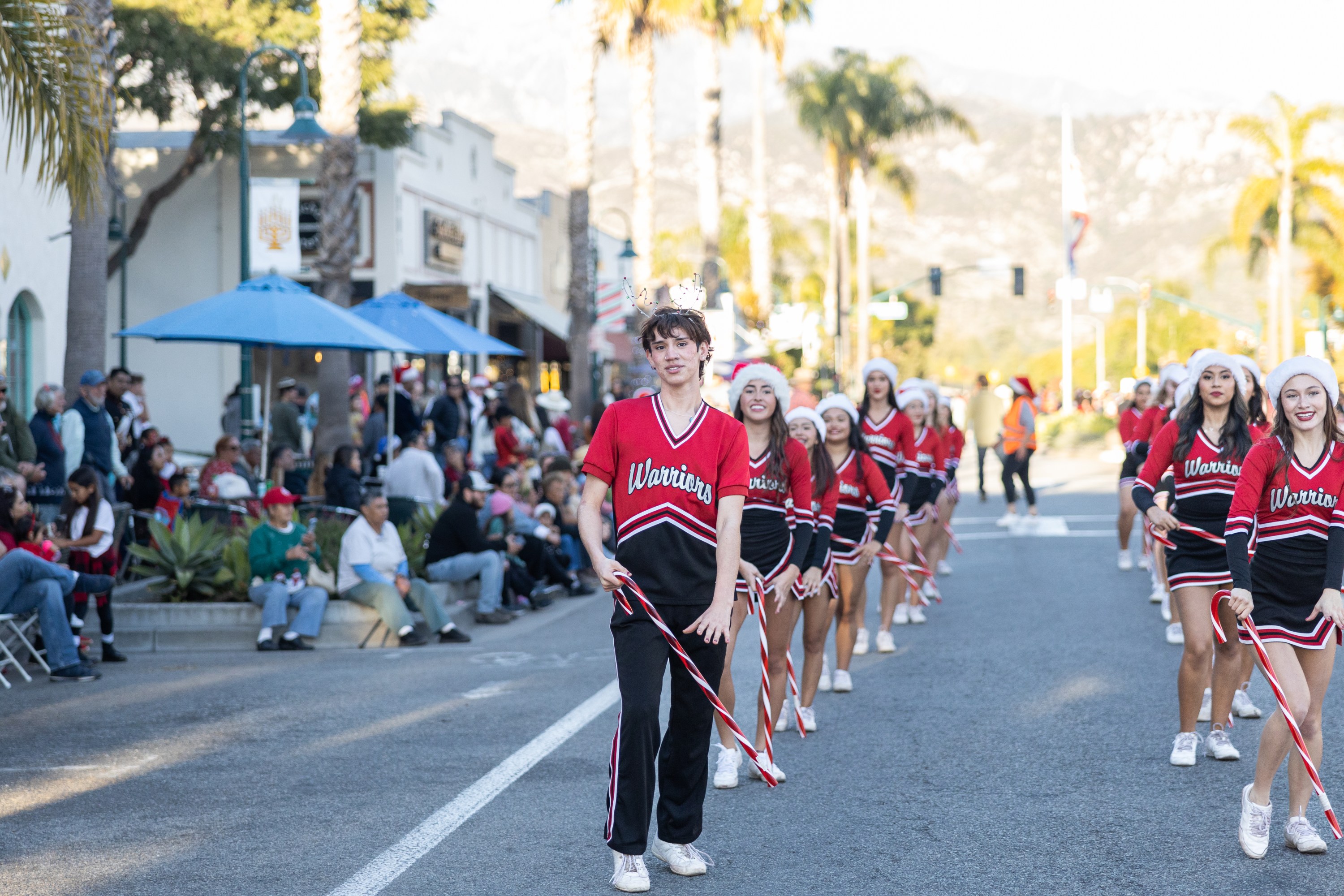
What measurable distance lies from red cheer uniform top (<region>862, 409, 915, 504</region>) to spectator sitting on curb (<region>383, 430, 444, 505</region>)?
20.0ft

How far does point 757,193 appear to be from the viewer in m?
44.2

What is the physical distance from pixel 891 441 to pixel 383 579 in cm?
407

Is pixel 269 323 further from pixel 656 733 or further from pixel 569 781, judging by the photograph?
pixel 656 733

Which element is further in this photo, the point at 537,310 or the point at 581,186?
the point at 537,310

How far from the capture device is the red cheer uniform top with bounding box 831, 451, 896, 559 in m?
8.95

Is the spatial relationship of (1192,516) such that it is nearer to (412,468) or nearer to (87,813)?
(87,813)

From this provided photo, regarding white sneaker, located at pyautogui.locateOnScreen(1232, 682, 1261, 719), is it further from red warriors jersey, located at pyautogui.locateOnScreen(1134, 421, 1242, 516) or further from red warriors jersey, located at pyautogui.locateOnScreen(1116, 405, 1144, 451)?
red warriors jersey, located at pyautogui.locateOnScreen(1116, 405, 1144, 451)

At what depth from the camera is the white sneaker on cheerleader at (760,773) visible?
689cm

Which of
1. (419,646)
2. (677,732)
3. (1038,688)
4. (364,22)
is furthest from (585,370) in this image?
(677,732)

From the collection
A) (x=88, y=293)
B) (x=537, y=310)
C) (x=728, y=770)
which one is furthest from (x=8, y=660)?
(x=537, y=310)

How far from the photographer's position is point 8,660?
1016 cm

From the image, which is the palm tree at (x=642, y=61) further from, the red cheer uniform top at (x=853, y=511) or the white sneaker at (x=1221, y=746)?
the white sneaker at (x=1221, y=746)

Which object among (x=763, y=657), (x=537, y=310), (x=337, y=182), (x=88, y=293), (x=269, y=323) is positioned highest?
(x=537, y=310)

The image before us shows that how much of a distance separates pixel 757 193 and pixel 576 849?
3941cm
